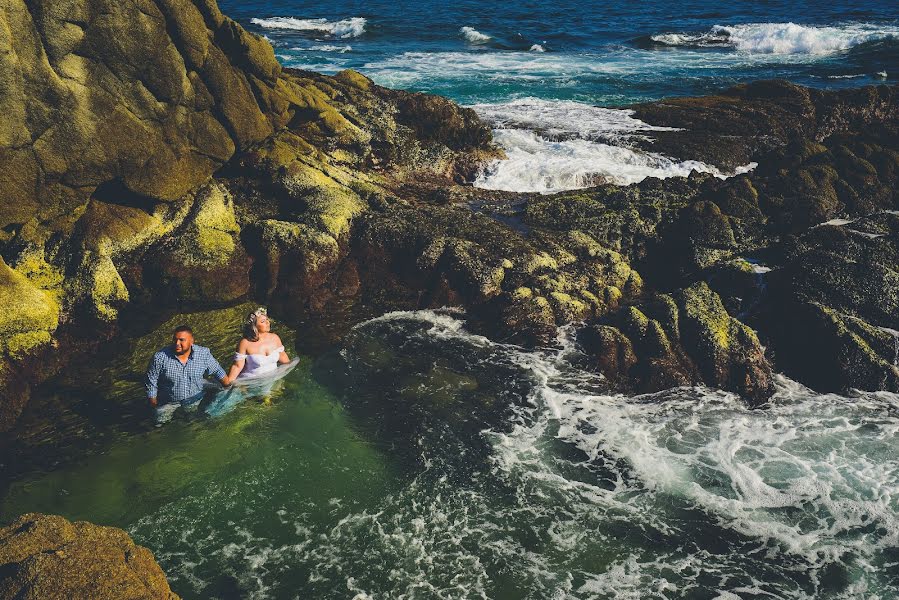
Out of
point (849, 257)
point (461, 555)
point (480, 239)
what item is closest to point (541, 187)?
point (480, 239)

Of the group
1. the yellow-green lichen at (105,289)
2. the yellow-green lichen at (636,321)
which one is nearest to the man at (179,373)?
the yellow-green lichen at (105,289)

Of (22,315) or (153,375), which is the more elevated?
(22,315)

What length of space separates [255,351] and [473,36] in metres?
42.1

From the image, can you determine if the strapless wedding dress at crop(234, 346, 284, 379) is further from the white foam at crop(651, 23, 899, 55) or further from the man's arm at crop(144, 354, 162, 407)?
the white foam at crop(651, 23, 899, 55)

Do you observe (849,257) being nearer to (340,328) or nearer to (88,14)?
(340,328)

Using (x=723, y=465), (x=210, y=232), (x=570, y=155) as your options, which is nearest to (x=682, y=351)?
(x=723, y=465)

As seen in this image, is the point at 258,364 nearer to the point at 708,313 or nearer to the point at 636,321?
the point at 636,321

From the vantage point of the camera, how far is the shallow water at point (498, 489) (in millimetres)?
7879

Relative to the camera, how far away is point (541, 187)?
2003 centimetres

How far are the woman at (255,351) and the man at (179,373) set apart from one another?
0.32 meters

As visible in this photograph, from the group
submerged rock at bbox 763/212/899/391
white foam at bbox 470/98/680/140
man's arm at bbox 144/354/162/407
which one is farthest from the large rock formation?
white foam at bbox 470/98/680/140

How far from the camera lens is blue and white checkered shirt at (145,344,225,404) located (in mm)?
9680

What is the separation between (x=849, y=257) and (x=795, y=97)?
15.7 m

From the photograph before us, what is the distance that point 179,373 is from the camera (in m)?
9.78
